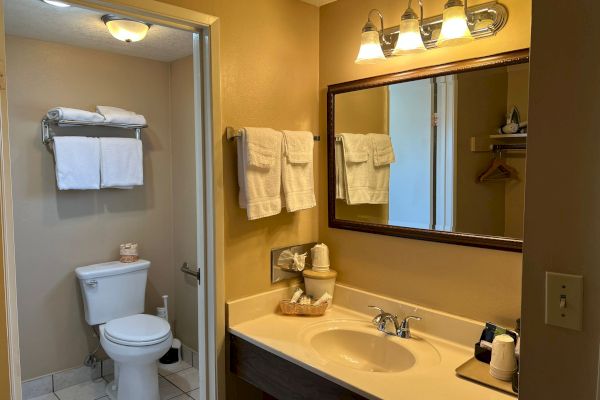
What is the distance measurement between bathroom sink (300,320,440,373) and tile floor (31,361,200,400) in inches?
56.1

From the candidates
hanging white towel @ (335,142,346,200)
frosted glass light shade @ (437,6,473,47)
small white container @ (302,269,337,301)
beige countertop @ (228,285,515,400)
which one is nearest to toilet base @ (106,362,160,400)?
beige countertop @ (228,285,515,400)

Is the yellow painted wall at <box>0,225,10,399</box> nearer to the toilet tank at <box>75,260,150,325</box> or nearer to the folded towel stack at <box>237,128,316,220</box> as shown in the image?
the folded towel stack at <box>237,128,316,220</box>

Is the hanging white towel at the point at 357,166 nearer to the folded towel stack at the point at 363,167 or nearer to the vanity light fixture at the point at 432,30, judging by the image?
the folded towel stack at the point at 363,167

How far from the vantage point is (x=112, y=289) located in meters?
2.89

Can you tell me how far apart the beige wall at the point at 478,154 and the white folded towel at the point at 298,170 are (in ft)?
2.11

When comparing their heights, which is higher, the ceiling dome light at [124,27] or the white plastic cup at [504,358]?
the ceiling dome light at [124,27]

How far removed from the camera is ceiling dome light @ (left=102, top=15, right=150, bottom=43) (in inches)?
87.1

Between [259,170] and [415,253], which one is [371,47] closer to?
[259,170]

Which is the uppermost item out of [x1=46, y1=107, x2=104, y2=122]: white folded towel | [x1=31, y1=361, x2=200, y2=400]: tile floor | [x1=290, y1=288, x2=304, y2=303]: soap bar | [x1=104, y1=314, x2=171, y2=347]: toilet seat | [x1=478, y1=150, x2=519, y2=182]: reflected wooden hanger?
[x1=46, y1=107, x2=104, y2=122]: white folded towel

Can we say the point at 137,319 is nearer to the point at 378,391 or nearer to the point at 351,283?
the point at 351,283

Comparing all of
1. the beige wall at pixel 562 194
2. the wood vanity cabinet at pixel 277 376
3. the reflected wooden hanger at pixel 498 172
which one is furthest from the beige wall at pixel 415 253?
the beige wall at pixel 562 194

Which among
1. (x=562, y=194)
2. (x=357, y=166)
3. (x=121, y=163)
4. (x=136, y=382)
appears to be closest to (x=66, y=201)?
(x=121, y=163)

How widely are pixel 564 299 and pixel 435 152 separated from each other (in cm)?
96

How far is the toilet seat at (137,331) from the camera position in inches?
102
